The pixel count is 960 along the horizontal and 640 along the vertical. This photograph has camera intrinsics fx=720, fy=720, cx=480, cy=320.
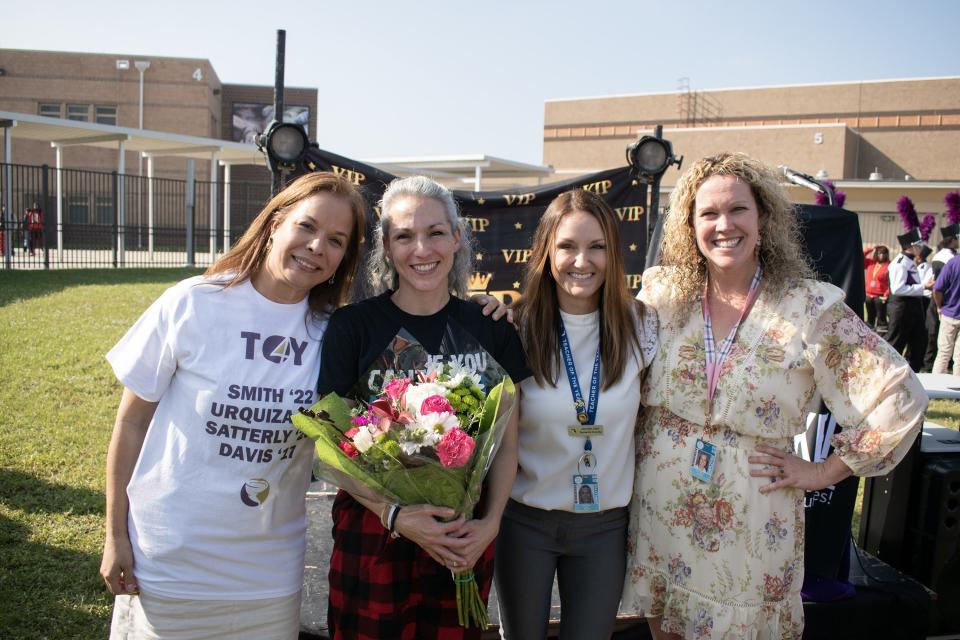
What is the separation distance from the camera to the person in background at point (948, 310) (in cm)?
930

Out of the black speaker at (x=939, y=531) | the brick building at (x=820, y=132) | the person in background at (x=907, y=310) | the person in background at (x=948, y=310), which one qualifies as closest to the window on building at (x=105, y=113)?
the brick building at (x=820, y=132)

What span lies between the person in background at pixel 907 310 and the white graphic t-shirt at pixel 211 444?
10.6 m

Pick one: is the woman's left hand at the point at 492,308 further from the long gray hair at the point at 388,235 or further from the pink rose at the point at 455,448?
the pink rose at the point at 455,448

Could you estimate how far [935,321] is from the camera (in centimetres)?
1146

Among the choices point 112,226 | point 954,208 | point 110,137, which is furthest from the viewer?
point 110,137

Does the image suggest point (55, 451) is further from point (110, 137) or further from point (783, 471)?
point (110, 137)

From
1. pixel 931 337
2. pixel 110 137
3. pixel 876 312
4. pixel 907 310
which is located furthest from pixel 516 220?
pixel 110 137

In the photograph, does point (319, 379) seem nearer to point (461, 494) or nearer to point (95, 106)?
point (461, 494)

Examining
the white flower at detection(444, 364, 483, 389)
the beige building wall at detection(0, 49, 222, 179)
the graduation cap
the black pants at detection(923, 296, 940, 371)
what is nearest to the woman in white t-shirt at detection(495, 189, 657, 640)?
the white flower at detection(444, 364, 483, 389)

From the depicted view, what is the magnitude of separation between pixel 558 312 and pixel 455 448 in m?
0.88

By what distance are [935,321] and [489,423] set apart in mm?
11944

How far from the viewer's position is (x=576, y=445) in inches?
93.7

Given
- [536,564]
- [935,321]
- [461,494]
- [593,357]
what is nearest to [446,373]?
[461,494]

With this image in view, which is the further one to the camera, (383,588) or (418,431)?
(383,588)
